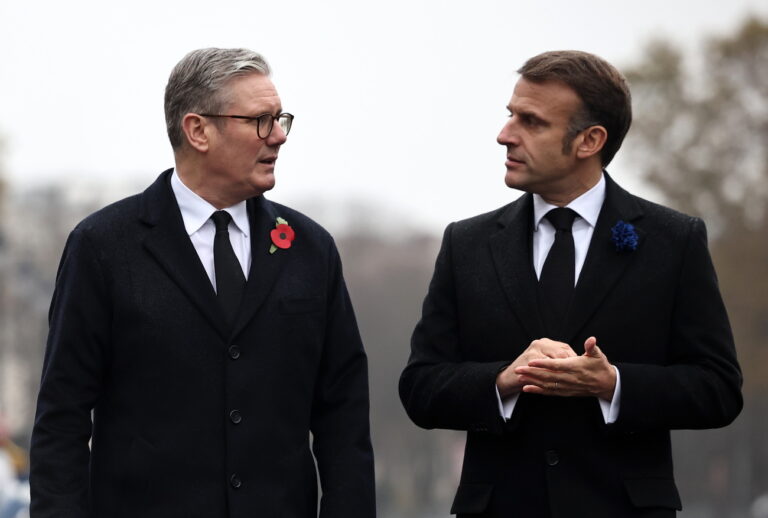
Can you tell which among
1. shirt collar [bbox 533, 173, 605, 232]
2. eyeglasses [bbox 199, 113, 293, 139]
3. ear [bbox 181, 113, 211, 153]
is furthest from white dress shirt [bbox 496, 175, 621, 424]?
ear [bbox 181, 113, 211, 153]

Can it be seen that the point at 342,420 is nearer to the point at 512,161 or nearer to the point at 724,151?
the point at 512,161

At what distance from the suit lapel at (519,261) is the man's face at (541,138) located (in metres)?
0.17

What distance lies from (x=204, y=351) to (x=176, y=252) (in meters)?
0.37

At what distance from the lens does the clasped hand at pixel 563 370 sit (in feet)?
19.0

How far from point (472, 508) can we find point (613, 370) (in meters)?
0.73

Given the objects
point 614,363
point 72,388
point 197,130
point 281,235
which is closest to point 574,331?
point 614,363

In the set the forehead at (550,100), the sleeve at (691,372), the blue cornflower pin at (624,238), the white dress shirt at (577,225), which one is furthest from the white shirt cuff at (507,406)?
the forehead at (550,100)

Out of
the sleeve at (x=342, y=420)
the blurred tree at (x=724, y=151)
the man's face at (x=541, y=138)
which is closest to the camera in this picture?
the sleeve at (x=342, y=420)

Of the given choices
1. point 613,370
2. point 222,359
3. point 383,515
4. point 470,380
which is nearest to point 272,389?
point 222,359

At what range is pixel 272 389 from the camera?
6.04m

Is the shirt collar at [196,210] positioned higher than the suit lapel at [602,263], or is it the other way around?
the shirt collar at [196,210]

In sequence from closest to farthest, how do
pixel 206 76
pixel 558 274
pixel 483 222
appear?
pixel 206 76, pixel 558 274, pixel 483 222

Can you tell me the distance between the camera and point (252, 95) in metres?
6.12

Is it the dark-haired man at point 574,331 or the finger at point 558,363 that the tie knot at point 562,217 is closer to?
the dark-haired man at point 574,331
